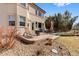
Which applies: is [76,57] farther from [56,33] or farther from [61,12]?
[61,12]

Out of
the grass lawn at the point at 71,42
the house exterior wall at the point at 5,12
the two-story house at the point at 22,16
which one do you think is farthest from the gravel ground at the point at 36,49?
the house exterior wall at the point at 5,12

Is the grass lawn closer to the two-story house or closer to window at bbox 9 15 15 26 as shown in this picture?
the two-story house

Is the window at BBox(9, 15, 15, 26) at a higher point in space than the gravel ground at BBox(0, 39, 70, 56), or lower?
higher

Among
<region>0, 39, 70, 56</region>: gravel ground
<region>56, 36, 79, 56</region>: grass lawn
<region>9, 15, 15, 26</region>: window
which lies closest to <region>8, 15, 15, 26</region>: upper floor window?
<region>9, 15, 15, 26</region>: window

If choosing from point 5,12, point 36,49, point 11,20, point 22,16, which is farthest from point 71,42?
point 5,12

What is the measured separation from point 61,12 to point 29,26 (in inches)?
28.2

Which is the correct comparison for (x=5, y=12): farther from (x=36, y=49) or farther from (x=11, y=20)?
(x=36, y=49)

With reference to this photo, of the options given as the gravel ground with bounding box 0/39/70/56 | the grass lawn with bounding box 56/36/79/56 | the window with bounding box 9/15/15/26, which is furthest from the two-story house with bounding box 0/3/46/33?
the grass lawn with bounding box 56/36/79/56

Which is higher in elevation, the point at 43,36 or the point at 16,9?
the point at 16,9

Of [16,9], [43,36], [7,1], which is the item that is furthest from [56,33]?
[7,1]

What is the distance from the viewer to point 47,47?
3668 millimetres

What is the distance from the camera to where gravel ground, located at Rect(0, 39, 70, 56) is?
3.63 m

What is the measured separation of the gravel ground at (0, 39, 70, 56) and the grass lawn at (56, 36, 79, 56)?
0.27 ft

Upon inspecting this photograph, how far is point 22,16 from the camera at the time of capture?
145 inches
